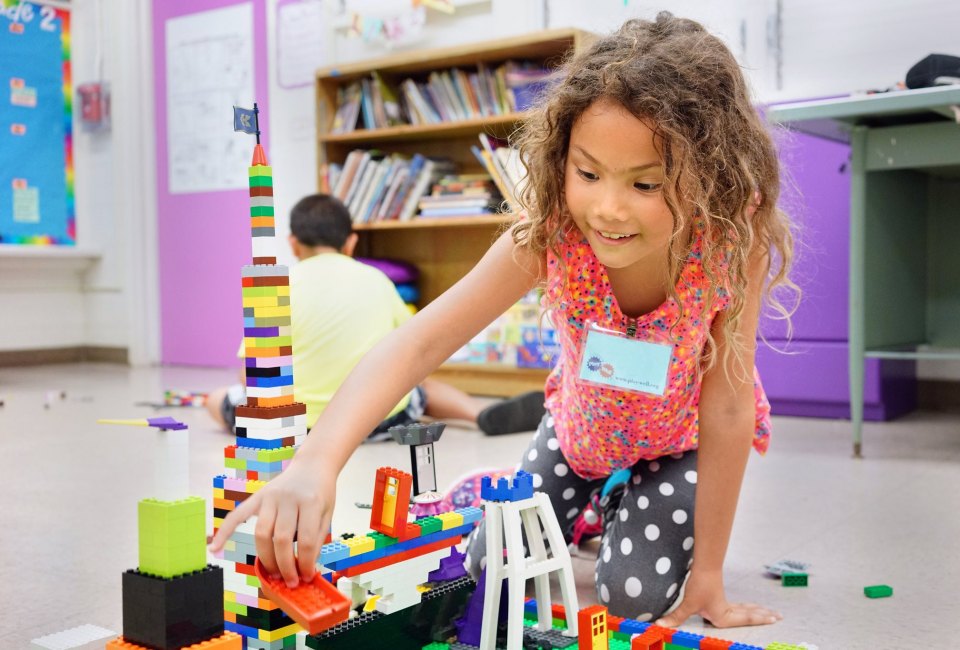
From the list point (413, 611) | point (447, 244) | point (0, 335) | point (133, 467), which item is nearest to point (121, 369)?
point (0, 335)

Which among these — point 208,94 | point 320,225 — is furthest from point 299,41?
point 320,225

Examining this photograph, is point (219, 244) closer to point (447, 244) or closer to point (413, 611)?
point (447, 244)

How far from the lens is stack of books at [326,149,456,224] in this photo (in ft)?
10.8

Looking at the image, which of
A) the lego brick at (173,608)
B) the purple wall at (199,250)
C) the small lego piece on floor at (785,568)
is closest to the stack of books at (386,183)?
the purple wall at (199,250)

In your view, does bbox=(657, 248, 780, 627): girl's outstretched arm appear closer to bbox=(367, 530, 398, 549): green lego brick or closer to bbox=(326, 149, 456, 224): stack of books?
bbox=(367, 530, 398, 549): green lego brick

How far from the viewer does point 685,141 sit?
887 millimetres

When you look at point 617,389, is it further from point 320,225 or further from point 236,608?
point 320,225

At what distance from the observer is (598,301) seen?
1096mm

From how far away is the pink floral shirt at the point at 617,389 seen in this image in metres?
1.06

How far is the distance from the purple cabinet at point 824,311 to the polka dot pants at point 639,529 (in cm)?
142

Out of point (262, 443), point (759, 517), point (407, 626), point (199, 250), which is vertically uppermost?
point (199, 250)

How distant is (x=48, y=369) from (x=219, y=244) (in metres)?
0.93

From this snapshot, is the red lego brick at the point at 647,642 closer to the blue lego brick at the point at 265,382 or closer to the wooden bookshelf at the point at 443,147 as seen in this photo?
the blue lego brick at the point at 265,382

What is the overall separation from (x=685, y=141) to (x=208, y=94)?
3.75 metres
